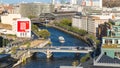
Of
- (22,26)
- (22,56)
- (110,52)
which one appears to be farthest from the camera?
(22,26)

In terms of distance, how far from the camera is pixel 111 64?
969 cm

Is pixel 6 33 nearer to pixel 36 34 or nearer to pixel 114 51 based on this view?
pixel 36 34

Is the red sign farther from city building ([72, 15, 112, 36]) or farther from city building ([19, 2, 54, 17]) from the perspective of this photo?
city building ([19, 2, 54, 17])

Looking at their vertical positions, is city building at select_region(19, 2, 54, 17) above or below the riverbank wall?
above

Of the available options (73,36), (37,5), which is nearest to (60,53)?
(73,36)

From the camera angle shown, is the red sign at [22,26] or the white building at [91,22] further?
the white building at [91,22]

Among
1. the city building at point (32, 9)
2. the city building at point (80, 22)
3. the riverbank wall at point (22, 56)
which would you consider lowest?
the riverbank wall at point (22, 56)

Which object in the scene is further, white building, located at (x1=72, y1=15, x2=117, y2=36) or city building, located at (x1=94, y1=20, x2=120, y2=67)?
white building, located at (x1=72, y1=15, x2=117, y2=36)

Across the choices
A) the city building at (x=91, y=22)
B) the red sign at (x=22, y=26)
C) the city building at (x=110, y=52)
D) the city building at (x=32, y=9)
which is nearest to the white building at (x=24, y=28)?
the red sign at (x=22, y=26)

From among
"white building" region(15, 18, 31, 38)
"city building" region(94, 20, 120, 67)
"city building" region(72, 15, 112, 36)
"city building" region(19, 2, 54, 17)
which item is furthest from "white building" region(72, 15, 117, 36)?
"city building" region(19, 2, 54, 17)

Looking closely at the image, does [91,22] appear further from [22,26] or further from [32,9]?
[32,9]

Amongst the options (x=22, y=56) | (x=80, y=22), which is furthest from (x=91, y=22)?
(x=22, y=56)

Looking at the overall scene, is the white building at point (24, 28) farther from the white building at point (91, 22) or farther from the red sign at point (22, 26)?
the white building at point (91, 22)

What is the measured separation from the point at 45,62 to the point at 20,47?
276 cm
